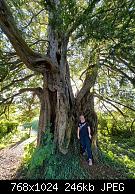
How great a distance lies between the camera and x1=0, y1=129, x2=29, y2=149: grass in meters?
19.0

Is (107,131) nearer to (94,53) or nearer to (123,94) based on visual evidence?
(123,94)

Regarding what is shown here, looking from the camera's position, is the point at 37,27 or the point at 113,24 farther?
the point at 37,27

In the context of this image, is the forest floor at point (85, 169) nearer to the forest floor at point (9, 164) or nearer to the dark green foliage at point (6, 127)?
the forest floor at point (9, 164)

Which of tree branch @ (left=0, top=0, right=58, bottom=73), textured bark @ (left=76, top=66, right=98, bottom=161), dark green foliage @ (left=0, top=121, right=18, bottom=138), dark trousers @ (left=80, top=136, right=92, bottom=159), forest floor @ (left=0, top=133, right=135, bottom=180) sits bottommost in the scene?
forest floor @ (left=0, top=133, right=135, bottom=180)

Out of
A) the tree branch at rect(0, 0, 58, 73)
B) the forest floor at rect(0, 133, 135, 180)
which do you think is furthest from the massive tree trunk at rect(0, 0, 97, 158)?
the forest floor at rect(0, 133, 135, 180)

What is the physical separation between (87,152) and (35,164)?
160 centimetres

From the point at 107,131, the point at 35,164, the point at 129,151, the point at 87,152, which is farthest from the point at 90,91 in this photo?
the point at 107,131

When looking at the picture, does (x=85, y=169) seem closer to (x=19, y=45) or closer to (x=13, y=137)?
(x=19, y=45)

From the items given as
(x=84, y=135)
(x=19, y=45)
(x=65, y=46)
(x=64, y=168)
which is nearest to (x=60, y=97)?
(x=84, y=135)

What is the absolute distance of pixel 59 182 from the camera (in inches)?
317

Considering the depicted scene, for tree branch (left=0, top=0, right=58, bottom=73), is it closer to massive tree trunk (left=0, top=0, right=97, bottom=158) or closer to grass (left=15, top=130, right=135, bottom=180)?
massive tree trunk (left=0, top=0, right=97, bottom=158)

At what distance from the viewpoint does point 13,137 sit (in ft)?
68.2

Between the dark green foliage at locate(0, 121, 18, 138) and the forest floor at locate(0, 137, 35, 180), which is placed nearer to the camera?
the forest floor at locate(0, 137, 35, 180)

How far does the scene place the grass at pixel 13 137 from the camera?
62.4ft
